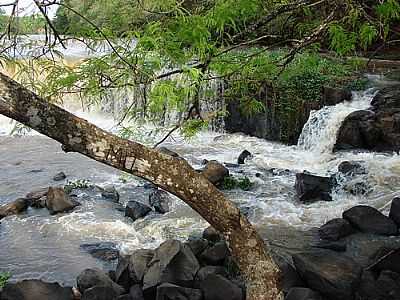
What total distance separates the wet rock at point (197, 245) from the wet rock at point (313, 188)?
242 centimetres

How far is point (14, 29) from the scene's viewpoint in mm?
3096

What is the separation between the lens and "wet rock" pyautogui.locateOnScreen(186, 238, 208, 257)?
597 cm

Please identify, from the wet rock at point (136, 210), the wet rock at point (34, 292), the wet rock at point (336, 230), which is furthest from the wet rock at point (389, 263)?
the wet rock at point (136, 210)

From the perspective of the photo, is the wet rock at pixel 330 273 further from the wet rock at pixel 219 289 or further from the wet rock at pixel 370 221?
the wet rock at pixel 370 221

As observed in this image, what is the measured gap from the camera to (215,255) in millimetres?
5734

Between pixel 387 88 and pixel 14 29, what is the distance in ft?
30.3

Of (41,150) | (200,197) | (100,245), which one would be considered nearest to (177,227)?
(100,245)

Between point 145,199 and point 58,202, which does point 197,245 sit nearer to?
point 145,199

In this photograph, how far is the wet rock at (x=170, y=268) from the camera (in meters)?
5.25

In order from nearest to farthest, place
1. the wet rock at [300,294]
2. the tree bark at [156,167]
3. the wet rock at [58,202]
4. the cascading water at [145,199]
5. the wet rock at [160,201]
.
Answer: the tree bark at [156,167] → the wet rock at [300,294] → the cascading water at [145,199] → the wet rock at [160,201] → the wet rock at [58,202]

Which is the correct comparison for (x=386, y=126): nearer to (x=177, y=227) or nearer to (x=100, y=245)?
(x=177, y=227)

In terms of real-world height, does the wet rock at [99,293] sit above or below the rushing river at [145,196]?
above

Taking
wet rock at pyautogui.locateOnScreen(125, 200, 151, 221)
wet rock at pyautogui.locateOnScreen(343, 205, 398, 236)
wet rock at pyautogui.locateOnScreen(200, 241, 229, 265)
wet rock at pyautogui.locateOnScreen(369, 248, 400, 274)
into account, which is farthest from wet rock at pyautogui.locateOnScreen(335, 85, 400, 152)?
wet rock at pyautogui.locateOnScreen(200, 241, 229, 265)

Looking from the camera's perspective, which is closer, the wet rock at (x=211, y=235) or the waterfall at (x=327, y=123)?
the wet rock at (x=211, y=235)
